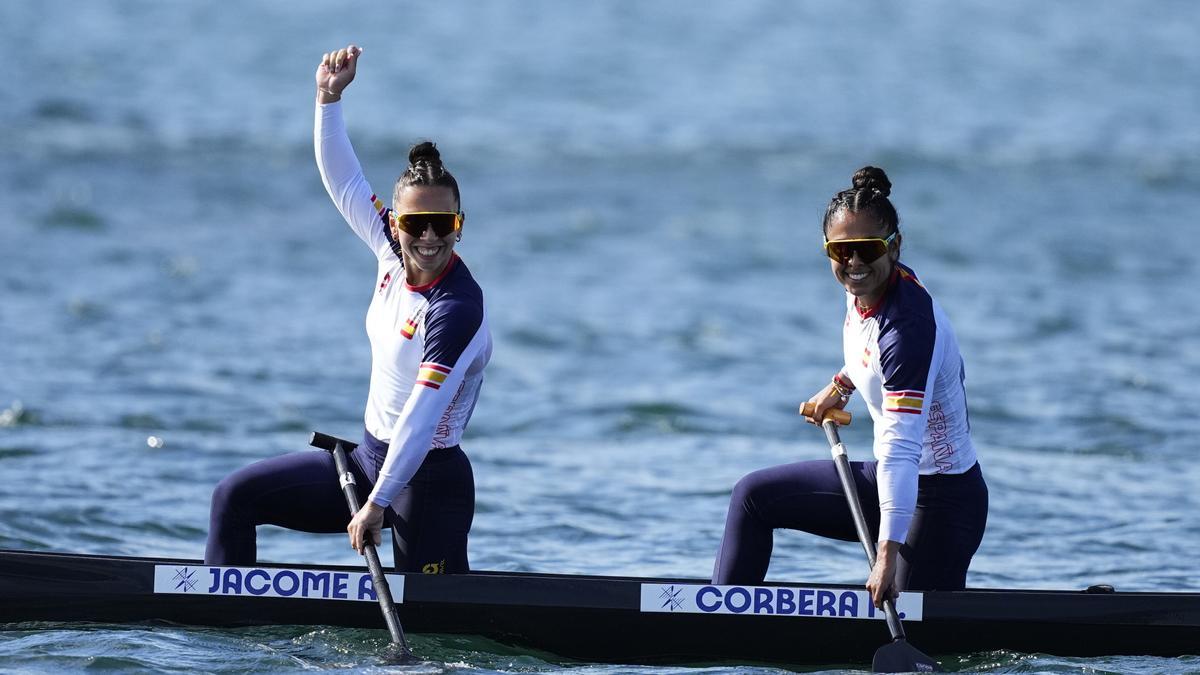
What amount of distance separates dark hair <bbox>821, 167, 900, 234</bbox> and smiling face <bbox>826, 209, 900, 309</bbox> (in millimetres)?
18

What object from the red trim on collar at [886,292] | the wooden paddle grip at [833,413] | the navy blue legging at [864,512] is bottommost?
the navy blue legging at [864,512]

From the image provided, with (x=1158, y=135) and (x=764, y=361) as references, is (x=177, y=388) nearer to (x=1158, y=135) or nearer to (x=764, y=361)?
(x=764, y=361)

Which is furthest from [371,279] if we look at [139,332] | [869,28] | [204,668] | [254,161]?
[869,28]

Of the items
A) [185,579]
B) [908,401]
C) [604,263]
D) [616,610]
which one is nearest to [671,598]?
[616,610]

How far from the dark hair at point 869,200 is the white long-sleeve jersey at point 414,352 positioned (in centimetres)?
131

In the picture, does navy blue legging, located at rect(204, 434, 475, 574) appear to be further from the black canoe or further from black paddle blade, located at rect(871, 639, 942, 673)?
black paddle blade, located at rect(871, 639, 942, 673)

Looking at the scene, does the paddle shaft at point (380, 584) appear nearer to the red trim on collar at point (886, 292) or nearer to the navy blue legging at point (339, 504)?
the navy blue legging at point (339, 504)

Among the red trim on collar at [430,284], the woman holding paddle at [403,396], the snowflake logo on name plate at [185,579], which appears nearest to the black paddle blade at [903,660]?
the woman holding paddle at [403,396]

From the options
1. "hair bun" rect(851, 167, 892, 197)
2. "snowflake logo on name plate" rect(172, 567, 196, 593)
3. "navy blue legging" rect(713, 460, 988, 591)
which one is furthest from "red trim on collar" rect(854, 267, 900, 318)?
"snowflake logo on name plate" rect(172, 567, 196, 593)

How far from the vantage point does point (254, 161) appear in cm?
2367

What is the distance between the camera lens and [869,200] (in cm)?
577

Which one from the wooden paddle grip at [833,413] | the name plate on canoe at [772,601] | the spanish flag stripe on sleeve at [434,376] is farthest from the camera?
the wooden paddle grip at [833,413]

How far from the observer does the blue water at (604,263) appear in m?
9.56

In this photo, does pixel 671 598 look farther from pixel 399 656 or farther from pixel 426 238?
pixel 426 238
